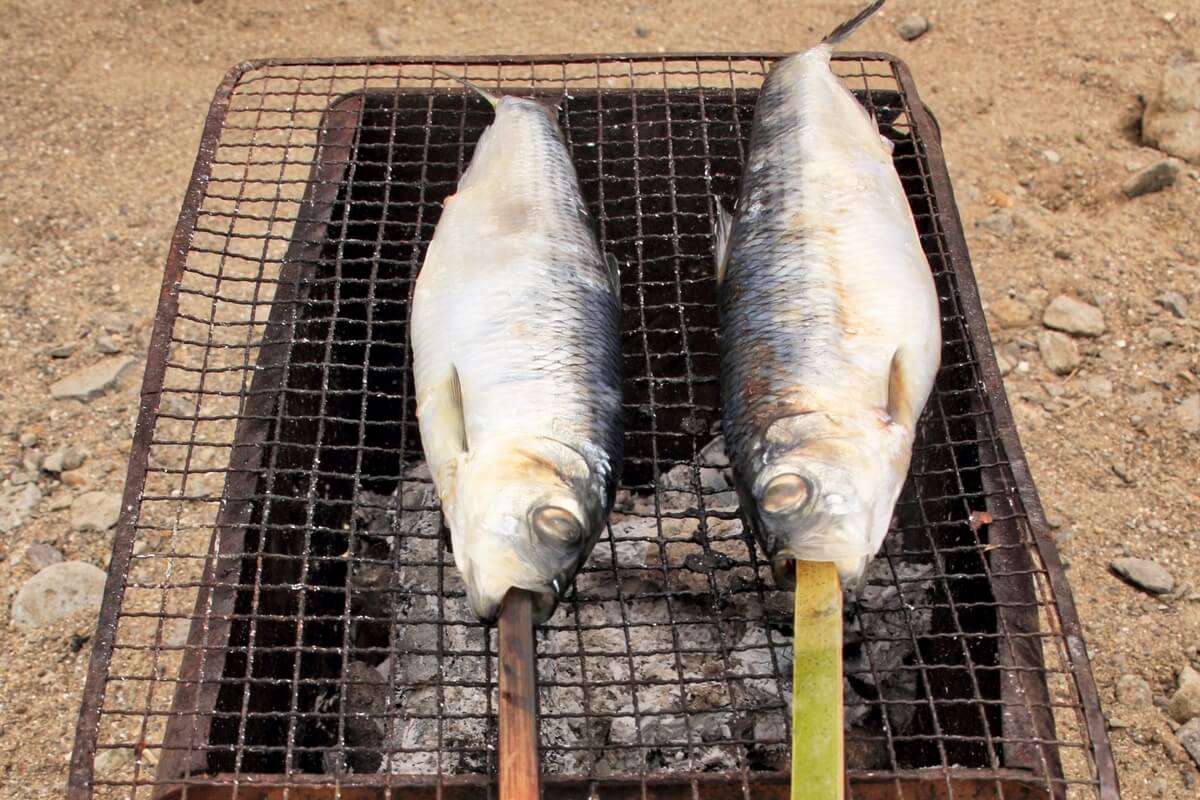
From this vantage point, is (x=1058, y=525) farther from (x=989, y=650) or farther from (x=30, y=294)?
(x=30, y=294)

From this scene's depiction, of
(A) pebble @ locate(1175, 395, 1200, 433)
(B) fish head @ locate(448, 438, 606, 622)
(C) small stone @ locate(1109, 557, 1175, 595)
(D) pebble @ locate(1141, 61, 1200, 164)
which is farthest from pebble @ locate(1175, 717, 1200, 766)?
(D) pebble @ locate(1141, 61, 1200, 164)

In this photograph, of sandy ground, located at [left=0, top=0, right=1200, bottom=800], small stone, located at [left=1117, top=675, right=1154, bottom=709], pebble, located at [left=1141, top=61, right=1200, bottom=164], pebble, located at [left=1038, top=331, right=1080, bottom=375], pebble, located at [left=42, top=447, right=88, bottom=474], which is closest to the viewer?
small stone, located at [left=1117, top=675, right=1154, bottom=709]

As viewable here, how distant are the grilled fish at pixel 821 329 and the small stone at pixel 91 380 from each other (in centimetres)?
320

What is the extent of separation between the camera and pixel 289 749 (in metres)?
2.28

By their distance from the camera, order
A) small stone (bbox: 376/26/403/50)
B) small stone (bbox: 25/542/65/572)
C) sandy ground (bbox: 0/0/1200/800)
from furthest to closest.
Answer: small stone (bbox: 376/26/403/50) < small stone (bbox: 25/542/65/572) < sandy ground (bbox: 0/0/1200/800)

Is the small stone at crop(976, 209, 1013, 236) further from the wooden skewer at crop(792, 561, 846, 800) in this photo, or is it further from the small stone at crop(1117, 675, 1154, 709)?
the wooden skewer at crop(792, 561, 846, 800)

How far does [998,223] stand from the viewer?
18.1 feet

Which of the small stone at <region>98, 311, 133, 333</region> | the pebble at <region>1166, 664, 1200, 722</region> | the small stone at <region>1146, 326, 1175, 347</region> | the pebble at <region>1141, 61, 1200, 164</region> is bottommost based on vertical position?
the pebble at <region>1166, 664, 1200, 722</region>

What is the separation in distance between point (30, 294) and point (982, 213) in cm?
520

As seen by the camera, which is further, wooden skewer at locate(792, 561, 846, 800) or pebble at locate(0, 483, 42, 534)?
pebble at locate(0, 483, 42, 534)

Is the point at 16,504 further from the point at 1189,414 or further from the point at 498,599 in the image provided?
the point at 1189,414

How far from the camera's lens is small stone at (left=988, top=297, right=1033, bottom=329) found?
5.04 meters

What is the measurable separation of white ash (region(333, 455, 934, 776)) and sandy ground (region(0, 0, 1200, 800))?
136cm

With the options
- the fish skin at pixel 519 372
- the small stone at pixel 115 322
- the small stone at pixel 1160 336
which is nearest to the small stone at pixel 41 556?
the small stone at pixel 115 322
